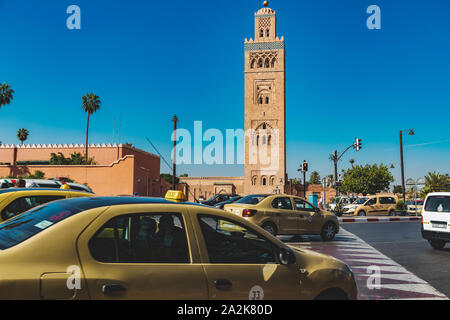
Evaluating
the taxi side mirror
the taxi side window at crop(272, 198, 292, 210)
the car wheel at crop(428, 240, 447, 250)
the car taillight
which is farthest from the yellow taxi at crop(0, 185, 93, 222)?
the car wheel at crop(428, 240, 447, 250)

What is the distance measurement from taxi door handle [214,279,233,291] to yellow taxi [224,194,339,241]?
8.58 metres

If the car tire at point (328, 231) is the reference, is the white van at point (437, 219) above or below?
above

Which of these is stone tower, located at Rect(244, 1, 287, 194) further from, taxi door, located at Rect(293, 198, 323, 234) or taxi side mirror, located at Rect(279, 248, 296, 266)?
taxi side mirror, located at Rect(279, 248, 296, 266)

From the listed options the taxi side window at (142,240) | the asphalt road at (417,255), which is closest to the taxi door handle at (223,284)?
the taxi side window at (142,240)

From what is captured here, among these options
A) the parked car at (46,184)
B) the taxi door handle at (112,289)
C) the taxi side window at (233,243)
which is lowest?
the taxi door handle at (112,289)

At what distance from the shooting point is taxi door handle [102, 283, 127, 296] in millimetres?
2621

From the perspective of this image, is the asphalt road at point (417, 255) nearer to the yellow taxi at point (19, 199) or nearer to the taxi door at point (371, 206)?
the yellow taxi at point (19, 199)

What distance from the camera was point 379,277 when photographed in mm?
7238

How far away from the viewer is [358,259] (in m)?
9.30

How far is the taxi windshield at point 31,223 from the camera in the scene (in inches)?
110

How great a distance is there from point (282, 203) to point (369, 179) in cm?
5281

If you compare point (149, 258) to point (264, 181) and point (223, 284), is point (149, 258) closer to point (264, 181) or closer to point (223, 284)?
point (223, 284)

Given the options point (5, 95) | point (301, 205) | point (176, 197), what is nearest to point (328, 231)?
point (301, 205)

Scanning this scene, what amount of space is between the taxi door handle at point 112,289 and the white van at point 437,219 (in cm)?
1042
